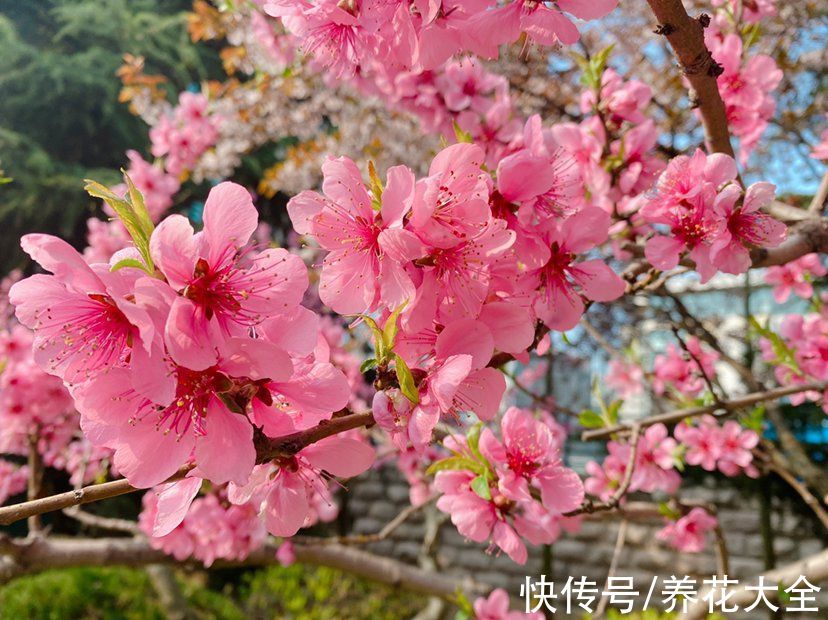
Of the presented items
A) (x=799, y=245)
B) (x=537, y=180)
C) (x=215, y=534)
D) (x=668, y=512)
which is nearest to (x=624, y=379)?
(x=668, y=512)

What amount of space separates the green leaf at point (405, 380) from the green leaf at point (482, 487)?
34 centimetres

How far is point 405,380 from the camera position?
0.63 metres

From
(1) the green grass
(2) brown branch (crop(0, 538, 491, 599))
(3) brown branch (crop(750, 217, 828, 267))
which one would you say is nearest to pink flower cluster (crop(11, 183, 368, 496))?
(3) brown branch (crop(750, 217, 828, 267))

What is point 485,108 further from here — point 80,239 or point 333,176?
point 80,239

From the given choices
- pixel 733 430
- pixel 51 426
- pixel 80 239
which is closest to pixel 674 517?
pixel 733 430

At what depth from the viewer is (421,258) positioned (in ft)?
2.27

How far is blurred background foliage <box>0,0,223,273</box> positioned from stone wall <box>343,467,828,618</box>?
509 centimetres

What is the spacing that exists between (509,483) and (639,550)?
13.0 feet

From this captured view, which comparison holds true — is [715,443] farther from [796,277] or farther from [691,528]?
[796,277]

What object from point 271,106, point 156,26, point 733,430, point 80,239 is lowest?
point 733,430

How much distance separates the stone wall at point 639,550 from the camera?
4004 millimetres

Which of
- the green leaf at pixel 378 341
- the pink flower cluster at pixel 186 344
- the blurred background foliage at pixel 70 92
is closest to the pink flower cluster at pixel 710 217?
the green leaf at pixel 378 341

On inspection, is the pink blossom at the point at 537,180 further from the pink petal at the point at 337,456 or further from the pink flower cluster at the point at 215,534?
the pink flower cluster at the point at 215,534

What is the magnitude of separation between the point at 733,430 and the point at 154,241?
2.18m
